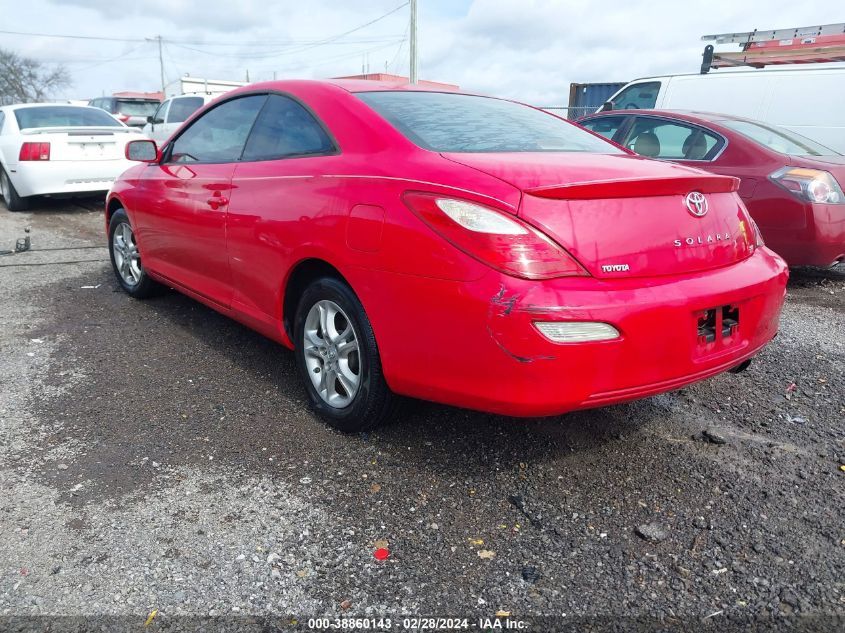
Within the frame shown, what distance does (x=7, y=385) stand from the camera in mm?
3355

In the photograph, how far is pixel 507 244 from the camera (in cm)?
208

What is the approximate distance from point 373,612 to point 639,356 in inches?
45.6

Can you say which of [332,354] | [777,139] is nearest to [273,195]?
[332,354]

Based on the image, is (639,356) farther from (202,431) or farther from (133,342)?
(133,342)

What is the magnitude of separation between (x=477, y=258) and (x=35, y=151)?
8.25m

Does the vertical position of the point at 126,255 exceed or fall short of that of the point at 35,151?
it falls short

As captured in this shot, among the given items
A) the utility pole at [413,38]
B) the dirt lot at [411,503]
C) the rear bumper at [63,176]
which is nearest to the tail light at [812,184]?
the dirt lot at [411,503]

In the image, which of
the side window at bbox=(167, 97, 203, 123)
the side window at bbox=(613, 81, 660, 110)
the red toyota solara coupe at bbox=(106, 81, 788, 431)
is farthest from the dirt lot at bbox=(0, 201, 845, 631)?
the side window at bbox=(167, 97, 203, 123)

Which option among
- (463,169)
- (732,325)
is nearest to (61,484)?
(463,169)

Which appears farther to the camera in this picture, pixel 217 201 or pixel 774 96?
pixel 774 96

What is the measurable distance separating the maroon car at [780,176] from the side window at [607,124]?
781 mm

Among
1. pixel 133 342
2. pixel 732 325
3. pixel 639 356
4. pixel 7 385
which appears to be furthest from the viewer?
pixel 133 342

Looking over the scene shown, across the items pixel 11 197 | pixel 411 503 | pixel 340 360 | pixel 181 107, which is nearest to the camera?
pixel 411 503

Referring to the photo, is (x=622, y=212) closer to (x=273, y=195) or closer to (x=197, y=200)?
(x=273, y=195)
